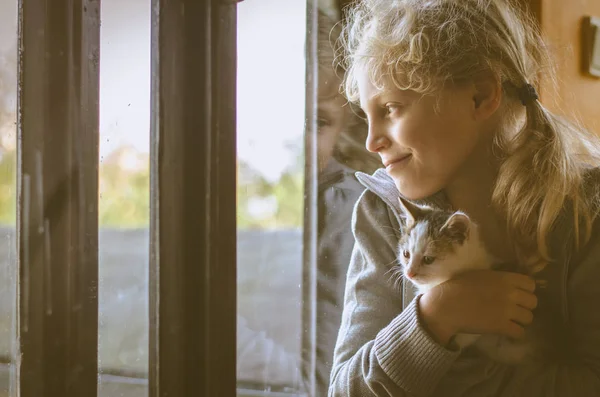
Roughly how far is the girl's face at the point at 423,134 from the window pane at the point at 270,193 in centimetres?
22

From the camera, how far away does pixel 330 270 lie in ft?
3.23

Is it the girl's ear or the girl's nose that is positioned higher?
the girl's ear

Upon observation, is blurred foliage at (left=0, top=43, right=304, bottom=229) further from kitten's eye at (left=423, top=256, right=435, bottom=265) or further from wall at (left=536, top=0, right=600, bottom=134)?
wall at (left=536, top=0, right=600, bottom=134)

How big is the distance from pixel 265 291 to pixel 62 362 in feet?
1.22

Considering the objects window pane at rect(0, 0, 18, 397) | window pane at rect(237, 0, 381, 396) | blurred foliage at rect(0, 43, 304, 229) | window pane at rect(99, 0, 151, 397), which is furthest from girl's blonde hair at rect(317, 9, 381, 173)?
window pane at rect(0, 0, 18, 397)

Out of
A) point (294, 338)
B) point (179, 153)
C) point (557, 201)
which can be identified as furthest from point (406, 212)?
point (179, 153)

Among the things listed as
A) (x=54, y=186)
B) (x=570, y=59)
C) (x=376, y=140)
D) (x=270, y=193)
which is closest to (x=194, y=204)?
(x=270, y=193)

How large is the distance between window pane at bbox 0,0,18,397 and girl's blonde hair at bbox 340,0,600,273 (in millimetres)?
638

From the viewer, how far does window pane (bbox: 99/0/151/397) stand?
105 centimetres

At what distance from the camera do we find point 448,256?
765mm

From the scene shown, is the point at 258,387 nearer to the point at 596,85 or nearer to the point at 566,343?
the point at 566,343

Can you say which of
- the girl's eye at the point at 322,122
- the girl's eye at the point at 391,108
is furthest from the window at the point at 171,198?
the girl's eye at the point at 391,108

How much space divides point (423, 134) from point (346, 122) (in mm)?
181

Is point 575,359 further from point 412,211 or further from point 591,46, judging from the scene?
point 591,46
